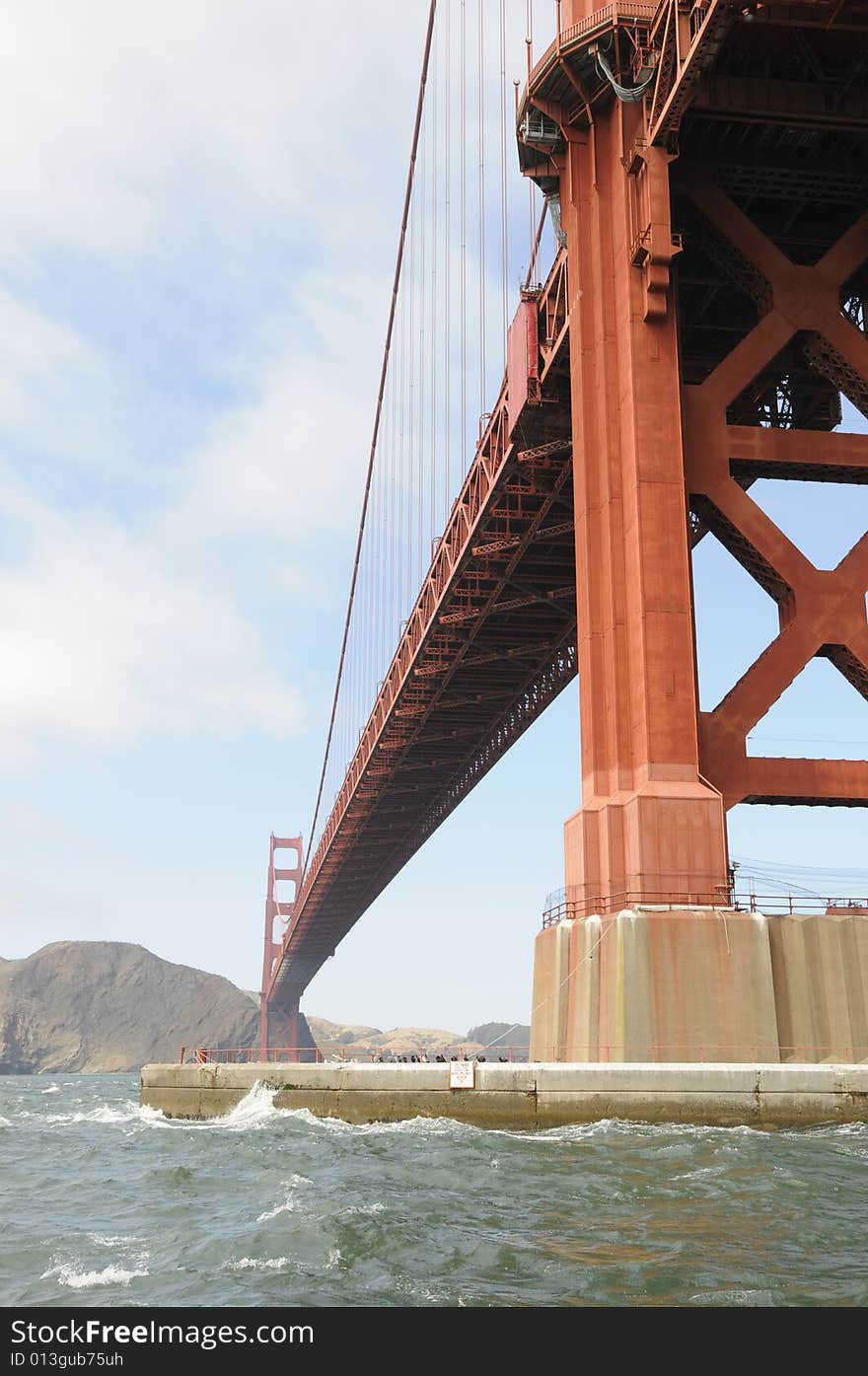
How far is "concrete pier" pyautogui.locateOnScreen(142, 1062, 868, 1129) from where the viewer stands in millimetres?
16188

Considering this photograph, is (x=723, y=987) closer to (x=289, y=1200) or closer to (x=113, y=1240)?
(x=289, y=1200)

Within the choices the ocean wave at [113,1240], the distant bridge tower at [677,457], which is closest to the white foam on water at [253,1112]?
the distant bridge tower at [677,457]

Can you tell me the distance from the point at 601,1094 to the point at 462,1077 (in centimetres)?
195

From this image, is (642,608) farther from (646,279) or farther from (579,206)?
(579,206)

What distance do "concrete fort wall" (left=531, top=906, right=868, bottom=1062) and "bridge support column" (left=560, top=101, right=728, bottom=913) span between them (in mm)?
837

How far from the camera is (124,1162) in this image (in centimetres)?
1648

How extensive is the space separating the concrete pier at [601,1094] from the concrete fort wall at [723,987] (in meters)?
1.45

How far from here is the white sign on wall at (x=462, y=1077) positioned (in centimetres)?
1738

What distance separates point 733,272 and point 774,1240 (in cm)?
1996

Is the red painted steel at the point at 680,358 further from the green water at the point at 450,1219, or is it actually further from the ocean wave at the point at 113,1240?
the ocean wave at the point at 113,1240

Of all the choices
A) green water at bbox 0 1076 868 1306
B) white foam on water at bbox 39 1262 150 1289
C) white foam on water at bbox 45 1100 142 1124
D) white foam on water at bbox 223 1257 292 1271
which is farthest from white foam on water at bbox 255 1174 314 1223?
white foam on water at bbox 45 1100 142 1124

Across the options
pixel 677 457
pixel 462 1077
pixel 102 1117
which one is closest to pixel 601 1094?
pixel 462 1077

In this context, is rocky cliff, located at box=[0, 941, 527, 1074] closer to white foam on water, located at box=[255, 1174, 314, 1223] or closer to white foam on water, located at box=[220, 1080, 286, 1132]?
white foam on water, located at box=[220, 1080, 286, 1132]
